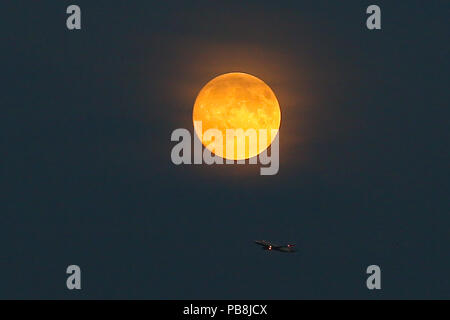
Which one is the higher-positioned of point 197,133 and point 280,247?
point 197,133

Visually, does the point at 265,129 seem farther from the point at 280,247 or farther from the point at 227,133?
the point at 280,247

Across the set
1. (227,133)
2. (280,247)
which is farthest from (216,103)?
(280,247)

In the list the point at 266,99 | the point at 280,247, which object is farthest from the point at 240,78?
the point at 280,247

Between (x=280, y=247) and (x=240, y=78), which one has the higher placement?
(x=240, y=78)

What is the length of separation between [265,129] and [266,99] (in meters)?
3.00

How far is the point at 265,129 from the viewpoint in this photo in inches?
5138

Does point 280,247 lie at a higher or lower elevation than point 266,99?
lower

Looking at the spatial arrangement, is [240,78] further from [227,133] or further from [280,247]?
[280,247]

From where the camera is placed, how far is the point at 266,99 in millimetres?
131500

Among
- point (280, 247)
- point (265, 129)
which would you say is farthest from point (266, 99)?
point (280, 247)

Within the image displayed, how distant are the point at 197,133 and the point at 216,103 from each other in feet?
11.7

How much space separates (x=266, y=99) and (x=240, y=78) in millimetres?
3170

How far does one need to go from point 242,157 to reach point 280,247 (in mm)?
10873

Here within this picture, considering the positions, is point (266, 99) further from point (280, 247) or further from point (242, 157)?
point (280, 247)
